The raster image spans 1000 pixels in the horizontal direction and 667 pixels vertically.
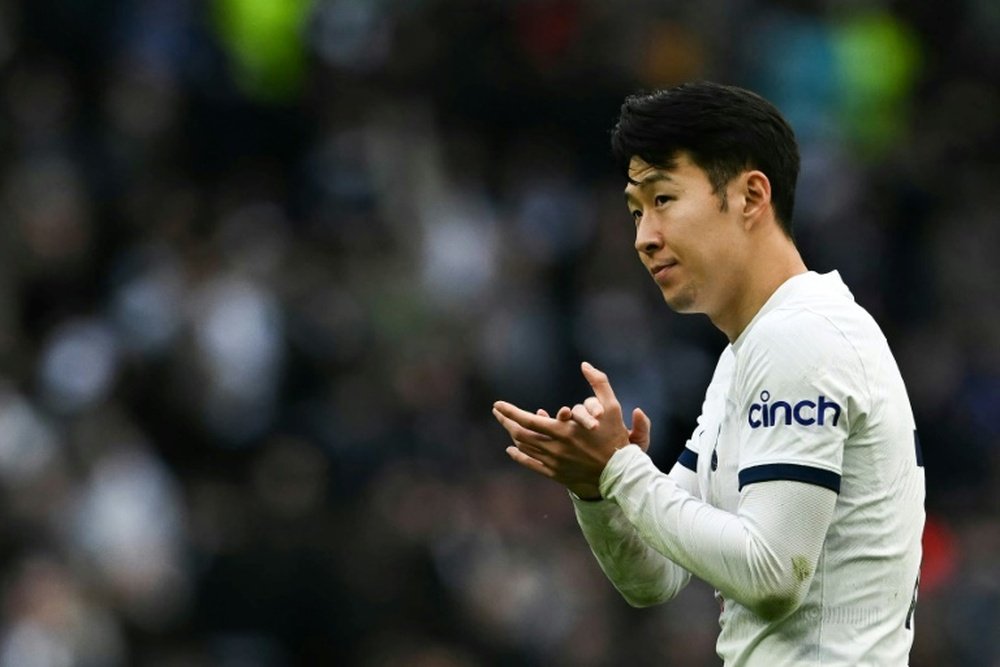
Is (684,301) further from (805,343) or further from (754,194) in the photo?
(805,343)

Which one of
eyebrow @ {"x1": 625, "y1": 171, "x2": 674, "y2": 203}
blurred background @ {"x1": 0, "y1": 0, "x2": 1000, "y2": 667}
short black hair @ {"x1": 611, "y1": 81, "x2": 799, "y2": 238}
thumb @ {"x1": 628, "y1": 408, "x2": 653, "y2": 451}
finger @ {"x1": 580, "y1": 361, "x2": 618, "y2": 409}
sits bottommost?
blurred background @ {"x1": 0, "y1": 0, "x2": 1000, "y2": 667}

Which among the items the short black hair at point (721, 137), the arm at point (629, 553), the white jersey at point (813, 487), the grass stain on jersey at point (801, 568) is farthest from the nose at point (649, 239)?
the grass stain on jersey at point (801, 568)

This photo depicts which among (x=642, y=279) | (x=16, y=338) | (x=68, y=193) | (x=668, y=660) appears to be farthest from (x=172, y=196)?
(x=668, y=660)

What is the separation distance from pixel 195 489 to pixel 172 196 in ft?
6.89

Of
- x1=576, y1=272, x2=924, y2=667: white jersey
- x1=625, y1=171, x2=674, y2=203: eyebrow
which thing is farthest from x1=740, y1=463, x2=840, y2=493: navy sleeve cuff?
x1=625, y1=171, x2=674, y2=203: eyebrow

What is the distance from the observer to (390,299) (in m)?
11.4

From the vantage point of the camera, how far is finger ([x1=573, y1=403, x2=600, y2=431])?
3814 mm

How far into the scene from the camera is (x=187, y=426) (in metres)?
10.4

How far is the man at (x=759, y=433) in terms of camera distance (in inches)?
143

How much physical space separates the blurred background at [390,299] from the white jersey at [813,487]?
223 inches

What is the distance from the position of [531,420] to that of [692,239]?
Result: 467 mm

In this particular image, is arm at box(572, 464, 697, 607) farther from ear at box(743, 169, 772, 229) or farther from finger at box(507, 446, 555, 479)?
ear at box(743, 169, 772, 229)

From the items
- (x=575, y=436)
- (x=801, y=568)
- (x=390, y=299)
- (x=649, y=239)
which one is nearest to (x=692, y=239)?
(x=649, y=239)

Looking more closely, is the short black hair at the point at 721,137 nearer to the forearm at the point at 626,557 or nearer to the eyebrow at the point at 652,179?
the eyebrow at the point at 652,179
